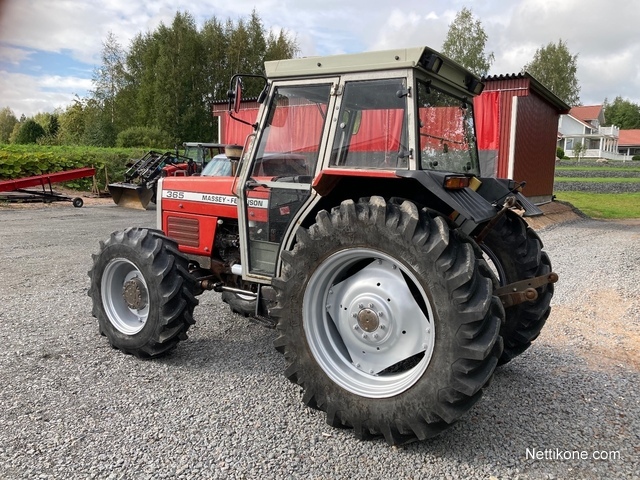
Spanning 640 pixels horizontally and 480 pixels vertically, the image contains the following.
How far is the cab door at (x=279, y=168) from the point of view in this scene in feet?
11.8

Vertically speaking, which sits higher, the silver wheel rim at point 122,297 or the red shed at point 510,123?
the red shed at point 510,123

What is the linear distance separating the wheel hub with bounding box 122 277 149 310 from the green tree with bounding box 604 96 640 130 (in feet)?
327

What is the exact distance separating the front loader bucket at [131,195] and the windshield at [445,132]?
1449cm

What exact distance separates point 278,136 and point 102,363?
88.9 inches

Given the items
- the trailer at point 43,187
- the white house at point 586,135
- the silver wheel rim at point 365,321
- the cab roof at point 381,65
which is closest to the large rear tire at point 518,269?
the silver wheel rim at point 365,321

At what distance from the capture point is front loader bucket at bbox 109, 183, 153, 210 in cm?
1683

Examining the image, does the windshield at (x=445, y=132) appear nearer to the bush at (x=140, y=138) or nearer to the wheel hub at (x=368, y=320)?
the wheel hub at (x=368, y=320)

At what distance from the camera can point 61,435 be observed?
9.70ft

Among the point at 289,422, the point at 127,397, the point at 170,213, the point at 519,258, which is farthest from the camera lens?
the point at 170,213

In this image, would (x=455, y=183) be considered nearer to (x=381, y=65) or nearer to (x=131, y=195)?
(x=381, y=65)

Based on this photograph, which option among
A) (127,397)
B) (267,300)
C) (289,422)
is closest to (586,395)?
(289,422)

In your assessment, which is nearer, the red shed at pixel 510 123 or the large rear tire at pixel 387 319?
the large rear tire at pixel 387 319

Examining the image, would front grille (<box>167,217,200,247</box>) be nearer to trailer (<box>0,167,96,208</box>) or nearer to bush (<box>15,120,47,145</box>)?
trailer (<box>0,167,96,208</box>)

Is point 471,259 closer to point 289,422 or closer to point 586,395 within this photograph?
point 289,422
